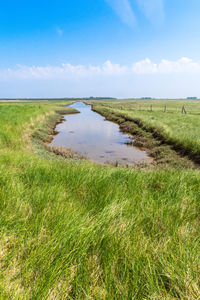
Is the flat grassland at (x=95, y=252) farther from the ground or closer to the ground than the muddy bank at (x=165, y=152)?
farther from the ground

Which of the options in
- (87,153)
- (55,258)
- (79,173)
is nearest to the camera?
(55,258)

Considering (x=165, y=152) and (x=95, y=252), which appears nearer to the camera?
(x=95, y=252)

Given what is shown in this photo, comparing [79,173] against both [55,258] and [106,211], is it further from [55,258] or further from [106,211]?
[55,258]

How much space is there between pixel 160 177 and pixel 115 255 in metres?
2.65

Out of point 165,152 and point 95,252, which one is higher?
point 95,252

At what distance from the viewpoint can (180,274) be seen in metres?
1.11

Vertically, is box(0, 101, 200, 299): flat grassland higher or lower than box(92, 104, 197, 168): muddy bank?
higher

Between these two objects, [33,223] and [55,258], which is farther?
[33,223]

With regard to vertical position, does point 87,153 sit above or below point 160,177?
below

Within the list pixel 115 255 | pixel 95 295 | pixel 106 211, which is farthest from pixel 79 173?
pixel 95 295

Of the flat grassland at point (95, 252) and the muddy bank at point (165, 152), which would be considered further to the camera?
the muddy bank at point (165, 152)

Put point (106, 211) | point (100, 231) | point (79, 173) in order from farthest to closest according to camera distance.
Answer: point (79, 173), point (106, 211), point (100, 231)

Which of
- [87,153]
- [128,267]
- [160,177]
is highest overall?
[128,267]

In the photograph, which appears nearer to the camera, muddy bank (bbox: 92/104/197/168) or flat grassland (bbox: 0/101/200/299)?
flat grassland (bbox: 0/101/200/299)
